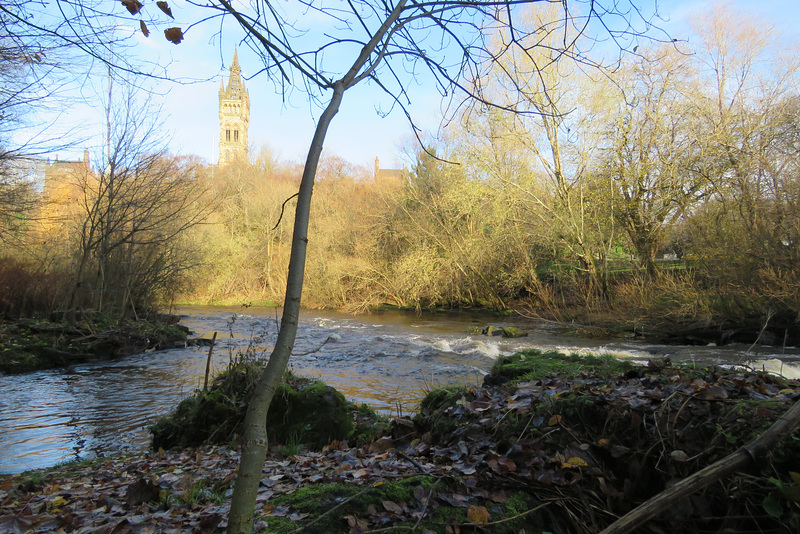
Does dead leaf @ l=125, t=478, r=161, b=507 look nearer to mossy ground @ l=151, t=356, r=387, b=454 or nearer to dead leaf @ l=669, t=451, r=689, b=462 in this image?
mossy ground @ l=151, t=356, r=387, b=454

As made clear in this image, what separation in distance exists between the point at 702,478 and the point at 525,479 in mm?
887

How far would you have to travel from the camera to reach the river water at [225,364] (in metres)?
5.95

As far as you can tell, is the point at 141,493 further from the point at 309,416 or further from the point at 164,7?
the point at 164,7

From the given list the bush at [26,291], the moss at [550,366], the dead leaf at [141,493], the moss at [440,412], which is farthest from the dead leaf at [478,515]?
the bush at [26,291]

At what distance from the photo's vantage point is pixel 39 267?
1503 cm

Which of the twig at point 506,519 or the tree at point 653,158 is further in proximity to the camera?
the tree at point 653,158

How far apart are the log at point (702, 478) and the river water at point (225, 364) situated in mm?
2757

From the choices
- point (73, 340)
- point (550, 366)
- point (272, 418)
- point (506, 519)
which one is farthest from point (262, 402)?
point (73, 340)

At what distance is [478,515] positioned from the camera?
225 cm

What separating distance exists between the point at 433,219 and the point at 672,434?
21.7m

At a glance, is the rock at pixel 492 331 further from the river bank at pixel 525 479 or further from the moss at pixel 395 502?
the moss at pixel 395 502

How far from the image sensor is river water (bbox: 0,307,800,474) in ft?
19.5

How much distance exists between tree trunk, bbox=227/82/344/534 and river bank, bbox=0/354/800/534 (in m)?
0.68

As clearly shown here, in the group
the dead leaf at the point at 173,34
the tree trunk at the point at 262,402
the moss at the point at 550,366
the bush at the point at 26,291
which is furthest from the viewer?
the bush at the point at 26,291
